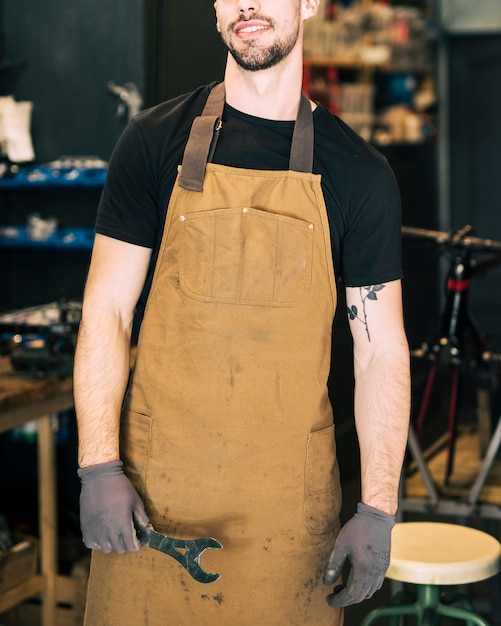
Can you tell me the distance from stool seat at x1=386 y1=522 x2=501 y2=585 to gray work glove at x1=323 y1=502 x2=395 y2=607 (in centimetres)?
56

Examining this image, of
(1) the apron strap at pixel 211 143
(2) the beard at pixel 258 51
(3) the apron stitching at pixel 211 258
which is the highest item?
(2) the beard at pixel 258 51

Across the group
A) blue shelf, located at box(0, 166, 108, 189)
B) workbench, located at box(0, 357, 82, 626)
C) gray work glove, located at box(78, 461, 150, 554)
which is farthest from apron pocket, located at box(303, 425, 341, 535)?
blue shelf, located at box(0, 166, 108, 189)

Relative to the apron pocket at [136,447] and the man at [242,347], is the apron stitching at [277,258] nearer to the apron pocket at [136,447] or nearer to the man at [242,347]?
the man at [242,347]

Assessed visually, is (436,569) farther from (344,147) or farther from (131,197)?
(131,197)

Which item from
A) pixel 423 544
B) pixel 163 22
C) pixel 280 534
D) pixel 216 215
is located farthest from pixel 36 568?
pixel 163 22

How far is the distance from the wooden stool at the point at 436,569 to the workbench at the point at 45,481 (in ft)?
3.70

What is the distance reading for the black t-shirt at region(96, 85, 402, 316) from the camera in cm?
181

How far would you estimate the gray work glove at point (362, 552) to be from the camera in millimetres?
1771

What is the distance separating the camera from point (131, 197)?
5.91 feet

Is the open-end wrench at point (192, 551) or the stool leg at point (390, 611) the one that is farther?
the stool leg at point (390, 611)

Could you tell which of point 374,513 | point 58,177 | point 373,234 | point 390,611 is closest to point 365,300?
point 373,234

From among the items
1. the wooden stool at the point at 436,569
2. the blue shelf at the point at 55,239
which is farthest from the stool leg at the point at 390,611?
the blue shelf at the point at 55,239

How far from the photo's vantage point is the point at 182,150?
71.7 inches

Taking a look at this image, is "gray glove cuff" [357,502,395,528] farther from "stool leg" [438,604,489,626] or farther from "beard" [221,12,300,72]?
"beard" [221,12,300,72]
